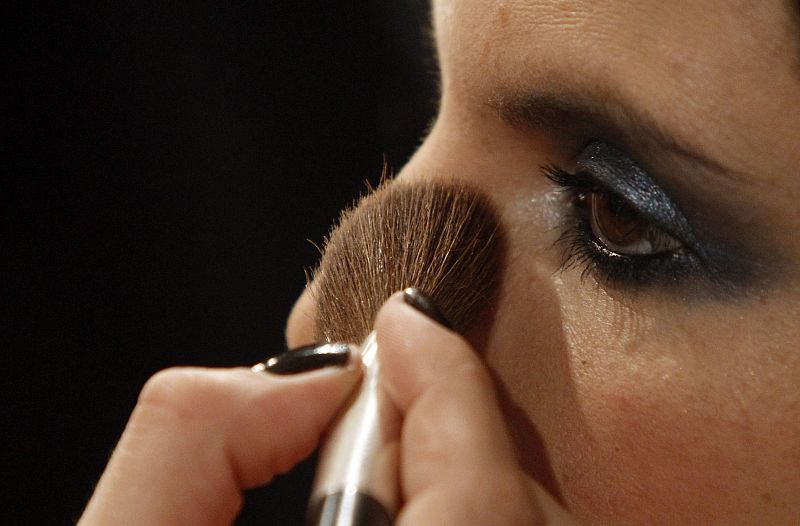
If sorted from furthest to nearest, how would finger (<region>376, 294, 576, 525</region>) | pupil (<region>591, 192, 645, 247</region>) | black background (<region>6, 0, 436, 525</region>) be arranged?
1. black background (<region>6, 0, 436, 525</region>)
2. pupil (<region>591, 192, 645, 247</region>)
3. finger (<region>376, 294, 576, 525</region>)

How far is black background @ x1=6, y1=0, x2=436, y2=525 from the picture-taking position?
1072 mm

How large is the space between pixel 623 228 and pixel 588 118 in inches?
2.8

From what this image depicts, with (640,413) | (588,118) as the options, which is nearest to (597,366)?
(640,413)

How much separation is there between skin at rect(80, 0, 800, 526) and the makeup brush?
14mm

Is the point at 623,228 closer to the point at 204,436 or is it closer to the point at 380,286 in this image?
the point at 380,286

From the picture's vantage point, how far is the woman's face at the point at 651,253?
42 centimetres

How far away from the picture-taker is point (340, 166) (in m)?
1.31

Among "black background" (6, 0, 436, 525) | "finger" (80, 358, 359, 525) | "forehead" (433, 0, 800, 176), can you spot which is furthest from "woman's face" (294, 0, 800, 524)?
"black background" (6, 0, 436, 525)

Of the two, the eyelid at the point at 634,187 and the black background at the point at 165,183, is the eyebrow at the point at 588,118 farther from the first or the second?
the black background at the point at 165,183

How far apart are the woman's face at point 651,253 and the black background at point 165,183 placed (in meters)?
0.52

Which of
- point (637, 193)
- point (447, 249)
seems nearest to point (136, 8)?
point (447, 249)

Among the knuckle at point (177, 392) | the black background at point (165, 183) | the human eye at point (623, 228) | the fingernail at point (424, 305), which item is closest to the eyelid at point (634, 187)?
the human eye at point (623, 228)

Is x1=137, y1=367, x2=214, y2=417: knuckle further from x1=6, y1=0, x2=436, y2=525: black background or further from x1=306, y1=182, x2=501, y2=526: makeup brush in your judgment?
x1=6, y1=0, x2=436, y2=525: black background

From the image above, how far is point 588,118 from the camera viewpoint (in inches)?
18.8
